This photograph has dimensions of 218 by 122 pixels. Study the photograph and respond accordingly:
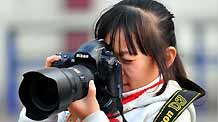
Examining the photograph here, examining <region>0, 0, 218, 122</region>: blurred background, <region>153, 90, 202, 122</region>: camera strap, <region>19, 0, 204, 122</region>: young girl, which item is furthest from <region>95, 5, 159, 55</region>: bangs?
<region>0, 0, 218, 122</region>: blurred background

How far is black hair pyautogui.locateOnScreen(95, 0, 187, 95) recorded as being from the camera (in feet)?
6.06

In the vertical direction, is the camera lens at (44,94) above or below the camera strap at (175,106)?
above

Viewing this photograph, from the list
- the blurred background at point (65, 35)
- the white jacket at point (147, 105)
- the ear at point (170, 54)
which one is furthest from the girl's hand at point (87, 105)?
the blurred background at point (65, 35)

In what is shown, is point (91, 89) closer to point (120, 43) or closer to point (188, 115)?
point (120, 43)

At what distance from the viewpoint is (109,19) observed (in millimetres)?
1876

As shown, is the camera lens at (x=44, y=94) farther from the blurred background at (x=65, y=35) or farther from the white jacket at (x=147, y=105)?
the blurred background at (x=65, y=35)

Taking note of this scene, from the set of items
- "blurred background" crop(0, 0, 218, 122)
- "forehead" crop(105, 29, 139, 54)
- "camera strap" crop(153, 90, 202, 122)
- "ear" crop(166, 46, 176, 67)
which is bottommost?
"blurred background" crop(0, 0, 218, 122)

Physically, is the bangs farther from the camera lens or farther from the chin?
the camera lens

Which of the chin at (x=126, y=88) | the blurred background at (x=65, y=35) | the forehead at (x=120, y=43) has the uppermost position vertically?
the forehead at (x=120, y=43)

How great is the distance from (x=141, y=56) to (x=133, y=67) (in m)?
0.03

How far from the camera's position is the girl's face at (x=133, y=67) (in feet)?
5.96

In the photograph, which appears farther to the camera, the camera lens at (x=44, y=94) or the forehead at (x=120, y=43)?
the forehead at (x=120, y=43)

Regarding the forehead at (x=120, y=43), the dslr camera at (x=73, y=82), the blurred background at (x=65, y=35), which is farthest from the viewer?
the blurred background at (x=65, y=35)

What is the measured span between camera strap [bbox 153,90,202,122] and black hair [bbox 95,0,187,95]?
39 millimetres
